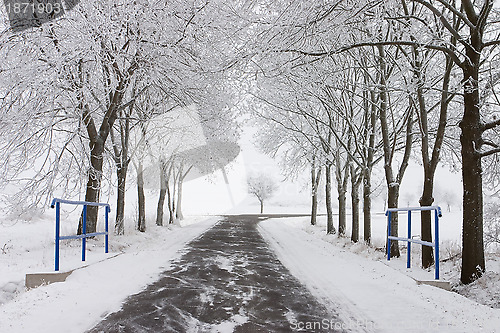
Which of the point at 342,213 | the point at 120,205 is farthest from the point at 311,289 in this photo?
the point at 342,213

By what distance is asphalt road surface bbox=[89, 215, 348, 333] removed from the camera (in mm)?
4988

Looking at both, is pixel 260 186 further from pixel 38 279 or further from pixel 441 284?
pixel 38 279

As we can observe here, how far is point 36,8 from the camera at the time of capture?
11586mm

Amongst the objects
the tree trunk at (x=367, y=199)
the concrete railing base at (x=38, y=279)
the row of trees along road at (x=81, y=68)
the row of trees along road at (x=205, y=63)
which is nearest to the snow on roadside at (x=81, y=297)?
the concrete railing base at (x=38, y=279)

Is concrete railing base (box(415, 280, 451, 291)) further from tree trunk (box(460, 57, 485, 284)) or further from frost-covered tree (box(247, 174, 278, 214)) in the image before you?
frost-covered tree (box(247, 174, 278, 214))

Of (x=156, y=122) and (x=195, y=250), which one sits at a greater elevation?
(x=156, y=122)

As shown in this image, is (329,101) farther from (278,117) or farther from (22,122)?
(22,122)

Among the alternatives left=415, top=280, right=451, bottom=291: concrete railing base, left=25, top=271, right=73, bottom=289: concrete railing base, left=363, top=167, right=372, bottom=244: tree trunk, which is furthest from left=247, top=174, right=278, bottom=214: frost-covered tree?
left=25, top=271, right=73, bottom=289: concrete railing base

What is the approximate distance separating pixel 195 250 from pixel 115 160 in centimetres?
749

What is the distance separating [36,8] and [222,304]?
1018 centimetres

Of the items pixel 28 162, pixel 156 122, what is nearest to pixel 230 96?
pixel 156 122

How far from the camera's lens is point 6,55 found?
37.7ft

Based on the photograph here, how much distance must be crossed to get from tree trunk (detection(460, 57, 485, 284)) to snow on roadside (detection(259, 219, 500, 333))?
4.48ft

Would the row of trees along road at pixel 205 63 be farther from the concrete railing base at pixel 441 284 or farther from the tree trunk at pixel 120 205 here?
the tree trunk at pixel 120 205
